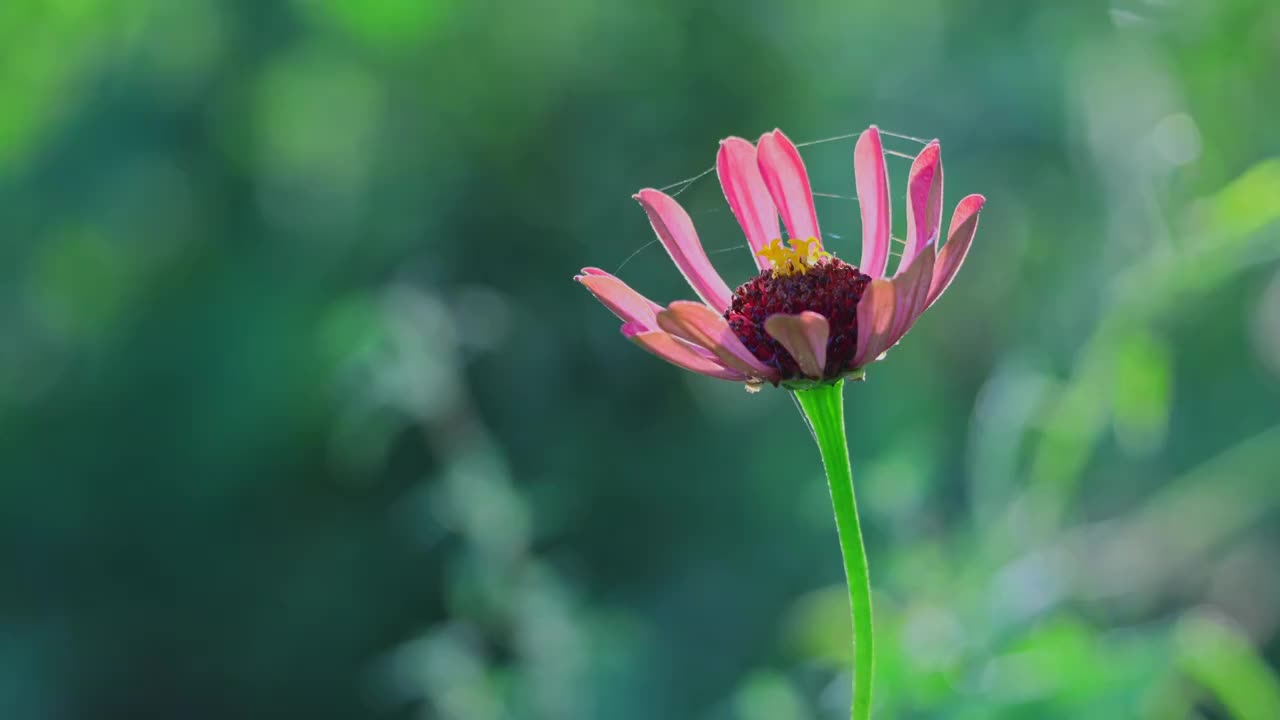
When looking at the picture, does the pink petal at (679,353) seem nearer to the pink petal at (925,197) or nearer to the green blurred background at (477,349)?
the pink petal at (925,197)

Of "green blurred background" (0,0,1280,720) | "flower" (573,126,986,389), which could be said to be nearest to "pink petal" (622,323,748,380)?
"flower" (573,126,986,389)

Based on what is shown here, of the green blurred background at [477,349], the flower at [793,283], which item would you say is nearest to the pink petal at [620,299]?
the flower at [793,283]

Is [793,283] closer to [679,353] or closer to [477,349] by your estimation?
[679,353]

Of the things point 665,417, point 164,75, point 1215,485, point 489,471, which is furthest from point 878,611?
point 164,75

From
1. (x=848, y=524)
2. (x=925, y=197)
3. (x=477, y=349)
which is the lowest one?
(x=848, y=524)

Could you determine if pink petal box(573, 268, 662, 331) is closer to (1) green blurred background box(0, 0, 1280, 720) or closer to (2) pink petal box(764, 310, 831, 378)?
(2) pink petal box(764, 310, 831, 378)

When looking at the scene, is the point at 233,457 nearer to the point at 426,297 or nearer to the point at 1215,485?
the point at 426,297

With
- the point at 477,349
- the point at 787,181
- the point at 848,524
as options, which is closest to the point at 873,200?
the point at 787,181
